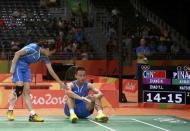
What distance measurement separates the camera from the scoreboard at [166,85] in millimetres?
16359

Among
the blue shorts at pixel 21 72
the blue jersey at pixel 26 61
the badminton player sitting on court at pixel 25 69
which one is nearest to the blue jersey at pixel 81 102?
the badminton player sitting on court at pixel 25 69

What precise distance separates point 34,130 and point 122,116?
3.74 meters

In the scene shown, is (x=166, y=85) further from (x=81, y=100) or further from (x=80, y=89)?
(x=81, y=100)

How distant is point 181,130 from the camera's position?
10.8 meters

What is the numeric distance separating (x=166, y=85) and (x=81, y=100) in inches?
195

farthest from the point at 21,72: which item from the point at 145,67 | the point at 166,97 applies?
the point at 166,97

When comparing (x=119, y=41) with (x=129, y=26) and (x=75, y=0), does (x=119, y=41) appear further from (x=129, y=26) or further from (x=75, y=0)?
(x=75, y=0)

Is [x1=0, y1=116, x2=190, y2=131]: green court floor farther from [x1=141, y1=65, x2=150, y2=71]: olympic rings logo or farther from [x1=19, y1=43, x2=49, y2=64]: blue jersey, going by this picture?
[x1=141, y1=65, x2=150, y2=71]: olympic rings logo

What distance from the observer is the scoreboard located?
1636cm

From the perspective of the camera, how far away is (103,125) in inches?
447

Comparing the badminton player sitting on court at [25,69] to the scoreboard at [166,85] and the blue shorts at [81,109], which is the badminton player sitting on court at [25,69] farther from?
the scoreboard at [166,85]

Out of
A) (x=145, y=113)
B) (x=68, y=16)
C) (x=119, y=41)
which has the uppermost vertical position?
(x=68, y=16)

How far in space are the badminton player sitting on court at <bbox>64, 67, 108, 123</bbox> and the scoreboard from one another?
452 centimetres

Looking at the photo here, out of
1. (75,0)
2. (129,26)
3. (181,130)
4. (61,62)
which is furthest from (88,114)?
(75,0)
